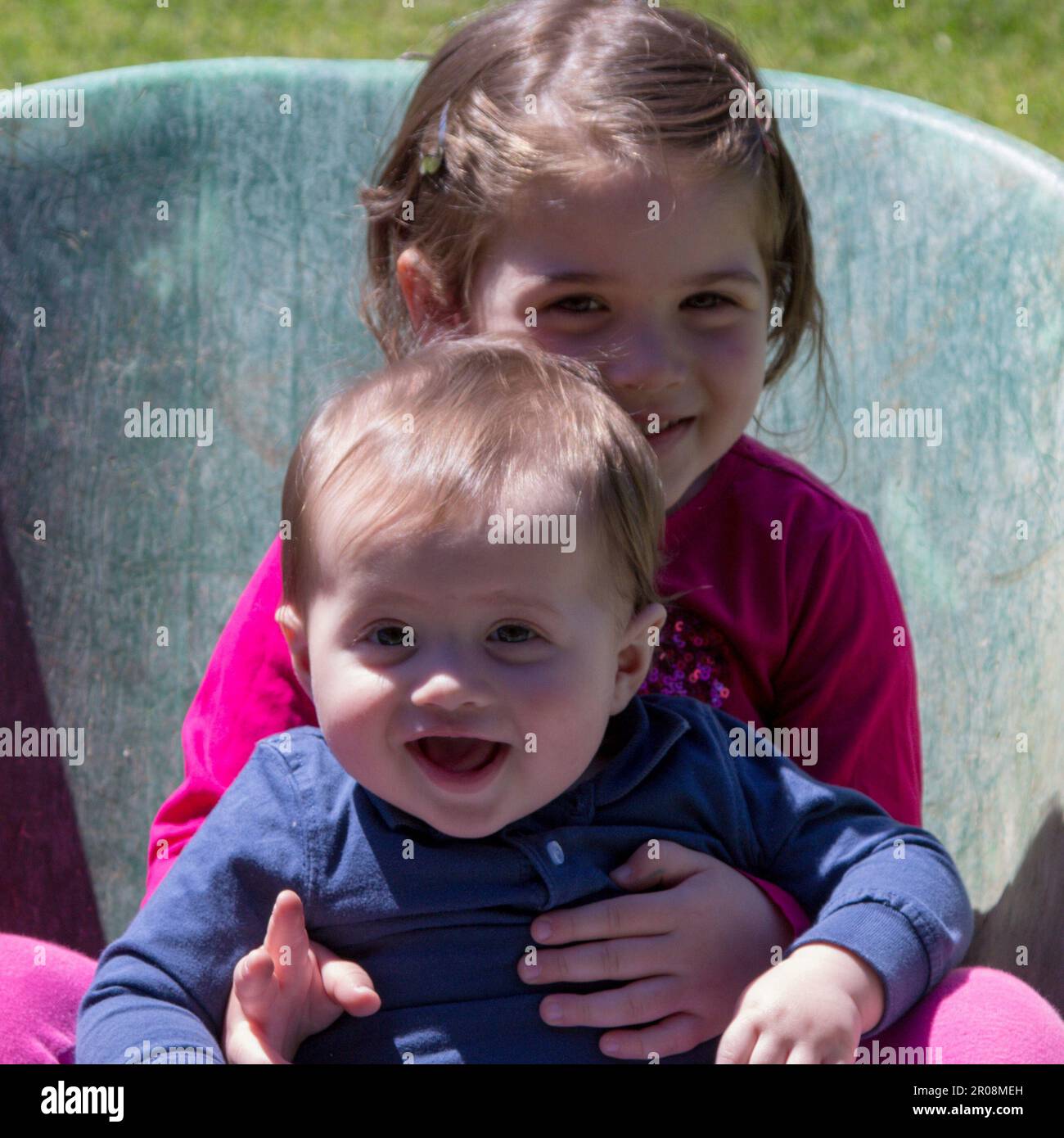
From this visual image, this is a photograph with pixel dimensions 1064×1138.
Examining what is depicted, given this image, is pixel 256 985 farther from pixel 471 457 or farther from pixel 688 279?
pixel 688 279

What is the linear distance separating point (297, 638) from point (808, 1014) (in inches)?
19.9

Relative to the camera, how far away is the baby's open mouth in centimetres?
126

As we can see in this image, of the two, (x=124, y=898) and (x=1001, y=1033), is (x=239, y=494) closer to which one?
(x=124, y=898)

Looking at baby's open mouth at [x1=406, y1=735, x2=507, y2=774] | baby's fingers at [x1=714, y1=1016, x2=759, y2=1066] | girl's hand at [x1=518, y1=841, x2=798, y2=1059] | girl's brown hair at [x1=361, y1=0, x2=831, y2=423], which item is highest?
girl's brown hair at [x1=361, y1=0, x2=831, y2=423]

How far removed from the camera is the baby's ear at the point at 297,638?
1.34m

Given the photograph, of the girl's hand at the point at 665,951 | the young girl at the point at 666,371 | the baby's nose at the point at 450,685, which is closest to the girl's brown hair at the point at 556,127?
the young girl at the point at 666,371

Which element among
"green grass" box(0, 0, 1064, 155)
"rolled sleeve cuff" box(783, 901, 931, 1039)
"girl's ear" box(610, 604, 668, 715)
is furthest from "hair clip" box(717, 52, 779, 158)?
"green grass" box(0, 0, 1064, 155)

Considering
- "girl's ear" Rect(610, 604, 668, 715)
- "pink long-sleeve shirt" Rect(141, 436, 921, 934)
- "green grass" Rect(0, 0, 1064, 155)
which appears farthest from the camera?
"green grass" Rect(0, 0, 1064, 155)

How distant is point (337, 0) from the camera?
4738 mm

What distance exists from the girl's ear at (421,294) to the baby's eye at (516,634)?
48cm

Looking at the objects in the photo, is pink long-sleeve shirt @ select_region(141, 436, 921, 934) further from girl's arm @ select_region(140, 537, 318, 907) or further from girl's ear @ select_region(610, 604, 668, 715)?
girl's ear @ select_region(610, 604, 668, 715)

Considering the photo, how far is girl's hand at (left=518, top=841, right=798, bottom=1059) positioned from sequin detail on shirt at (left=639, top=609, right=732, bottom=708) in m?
0.27

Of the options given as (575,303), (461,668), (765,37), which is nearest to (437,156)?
(575,303)

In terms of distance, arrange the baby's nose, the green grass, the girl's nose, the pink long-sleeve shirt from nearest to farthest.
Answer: the baby's nose → the girl's nose → the pink long-sleeve shirt → the green grass
